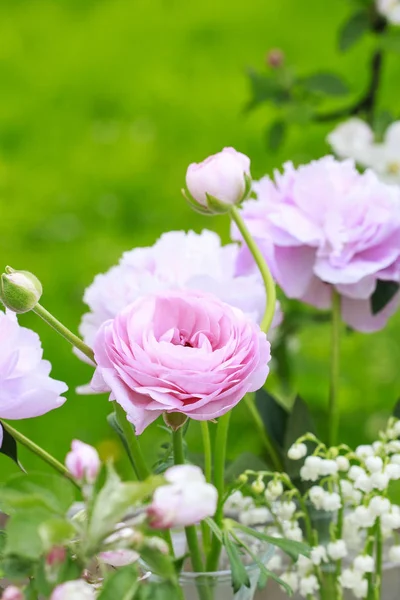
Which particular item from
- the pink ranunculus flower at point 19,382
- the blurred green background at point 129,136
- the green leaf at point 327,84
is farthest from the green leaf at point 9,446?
the blurred green background at point 129,136

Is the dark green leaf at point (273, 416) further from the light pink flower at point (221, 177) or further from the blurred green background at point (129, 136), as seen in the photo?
the blurred green background at point (129, 136)

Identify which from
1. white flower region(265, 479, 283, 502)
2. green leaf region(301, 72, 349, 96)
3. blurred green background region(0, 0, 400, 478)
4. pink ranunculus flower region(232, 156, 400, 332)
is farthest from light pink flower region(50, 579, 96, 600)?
blurred green background region(0, 0, 400, 478)

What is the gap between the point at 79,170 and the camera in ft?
8.21

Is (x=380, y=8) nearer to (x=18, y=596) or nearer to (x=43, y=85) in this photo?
(x=18, y=596)

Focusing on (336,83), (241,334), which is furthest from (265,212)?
(336,83)

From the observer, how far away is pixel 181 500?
1.35ft

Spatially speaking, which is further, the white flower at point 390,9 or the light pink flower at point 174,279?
the white flower at point 390,9

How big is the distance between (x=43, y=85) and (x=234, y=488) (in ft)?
7.58

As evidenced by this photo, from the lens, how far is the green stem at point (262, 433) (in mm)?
743

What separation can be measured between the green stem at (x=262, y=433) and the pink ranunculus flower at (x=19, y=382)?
215mm

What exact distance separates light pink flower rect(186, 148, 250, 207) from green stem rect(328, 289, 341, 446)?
0.55 feet

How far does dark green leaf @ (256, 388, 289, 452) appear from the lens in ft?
2.57

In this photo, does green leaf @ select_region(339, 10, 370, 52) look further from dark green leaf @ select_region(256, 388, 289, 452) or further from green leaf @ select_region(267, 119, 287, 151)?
dark green leaf @ select_region(256, 388, 289, 452)

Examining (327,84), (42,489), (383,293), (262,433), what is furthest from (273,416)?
(327,84)
